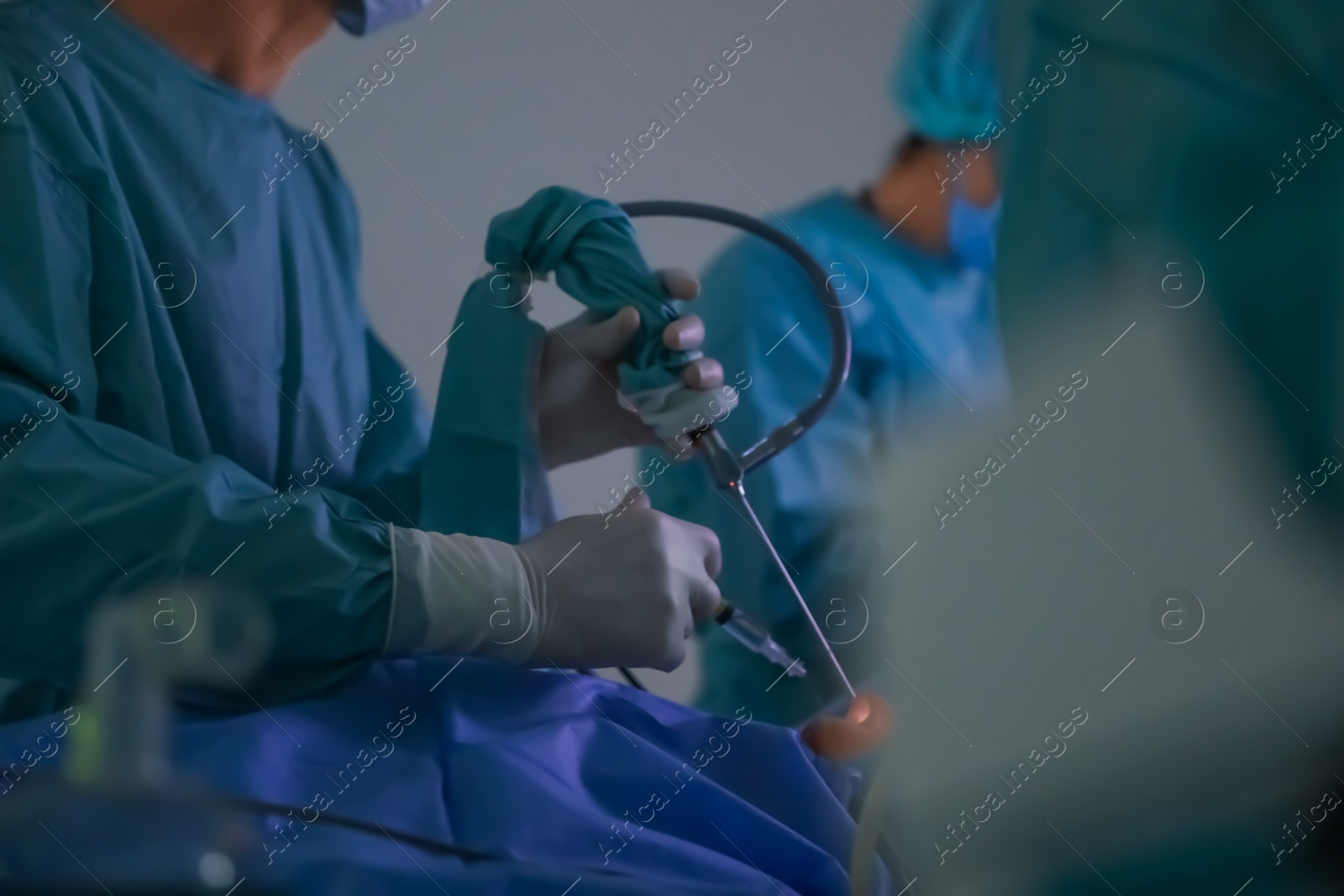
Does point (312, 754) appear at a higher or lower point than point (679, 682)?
higher

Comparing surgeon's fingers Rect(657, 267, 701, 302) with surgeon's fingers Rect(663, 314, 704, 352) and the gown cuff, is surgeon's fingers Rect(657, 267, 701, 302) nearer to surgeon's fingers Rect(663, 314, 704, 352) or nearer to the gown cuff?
surgeon's fingers Rect(663, 314, 704, 352)

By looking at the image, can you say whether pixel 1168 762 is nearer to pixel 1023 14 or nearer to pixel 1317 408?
pixel 1317 408

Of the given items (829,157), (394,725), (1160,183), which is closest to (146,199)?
(394,725)

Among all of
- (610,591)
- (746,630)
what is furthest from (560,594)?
Result: (746,630)

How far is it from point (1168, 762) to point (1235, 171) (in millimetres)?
242

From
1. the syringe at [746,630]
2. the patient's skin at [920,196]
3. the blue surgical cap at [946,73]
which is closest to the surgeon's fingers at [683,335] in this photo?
the syringe at [746,630]

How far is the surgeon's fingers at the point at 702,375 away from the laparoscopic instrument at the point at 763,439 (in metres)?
0.04

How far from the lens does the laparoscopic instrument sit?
0.94 metres

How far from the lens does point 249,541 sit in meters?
0.71

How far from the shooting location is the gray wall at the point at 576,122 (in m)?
1.44

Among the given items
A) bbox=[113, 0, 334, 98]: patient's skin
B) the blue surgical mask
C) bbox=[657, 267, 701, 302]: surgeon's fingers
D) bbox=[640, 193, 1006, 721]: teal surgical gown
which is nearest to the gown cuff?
bbox=[657, 267, 701, 302]: surgeon's fingers

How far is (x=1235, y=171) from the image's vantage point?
47 cm

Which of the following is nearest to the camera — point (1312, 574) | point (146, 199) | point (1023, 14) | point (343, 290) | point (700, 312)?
point (1312, 574)

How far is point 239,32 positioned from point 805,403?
28.4 inches
